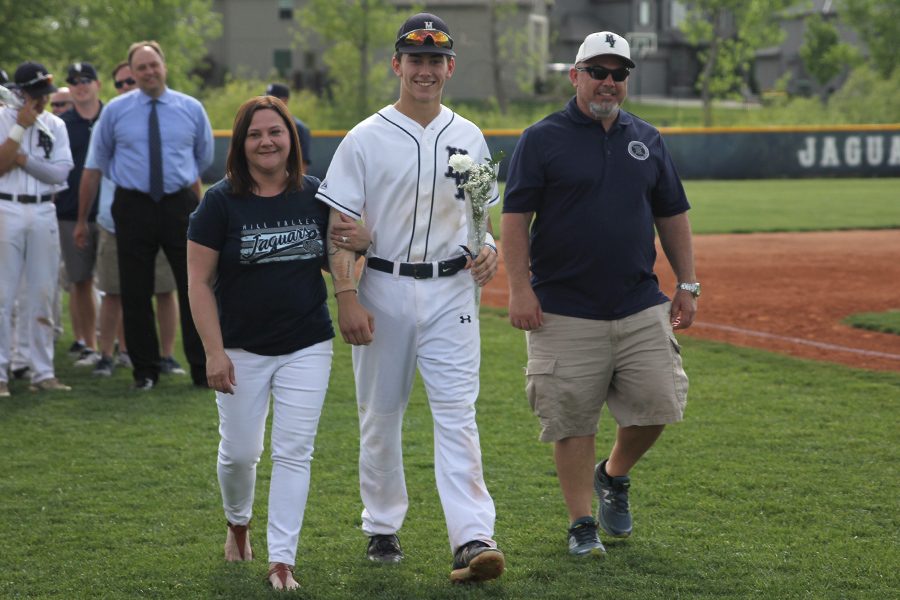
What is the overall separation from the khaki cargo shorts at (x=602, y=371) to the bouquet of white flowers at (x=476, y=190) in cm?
53

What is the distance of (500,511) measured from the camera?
19.0 feet

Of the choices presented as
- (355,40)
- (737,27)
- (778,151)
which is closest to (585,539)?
(778,151)

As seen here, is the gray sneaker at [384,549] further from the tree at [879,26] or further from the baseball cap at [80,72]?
the tree at [879,26]

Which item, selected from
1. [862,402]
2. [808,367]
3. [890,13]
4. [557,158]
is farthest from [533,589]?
[890,13]

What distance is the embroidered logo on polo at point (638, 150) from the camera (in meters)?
5.09

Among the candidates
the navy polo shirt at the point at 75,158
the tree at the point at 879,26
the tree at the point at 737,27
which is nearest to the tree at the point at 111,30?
the tree at the point at 737,27

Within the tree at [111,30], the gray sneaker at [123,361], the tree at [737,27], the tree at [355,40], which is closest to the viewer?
the gray sneaker at [123,361]

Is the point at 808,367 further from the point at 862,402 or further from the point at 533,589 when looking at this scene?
the point at 533,589

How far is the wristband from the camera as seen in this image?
7.86 metres

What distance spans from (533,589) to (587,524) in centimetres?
53

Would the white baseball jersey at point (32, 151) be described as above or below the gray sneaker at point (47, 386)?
above

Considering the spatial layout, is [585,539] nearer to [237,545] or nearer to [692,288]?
[692,288]

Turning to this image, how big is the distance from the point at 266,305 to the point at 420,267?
62cm

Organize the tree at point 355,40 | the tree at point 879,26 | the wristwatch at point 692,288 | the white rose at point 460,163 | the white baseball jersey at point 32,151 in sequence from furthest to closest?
the tree at point 879,26 < the tree at point 355,40 < the white baseball jersey at point 32,151 < the wristwatch at point 692,288 < the white rose at point 460,163
